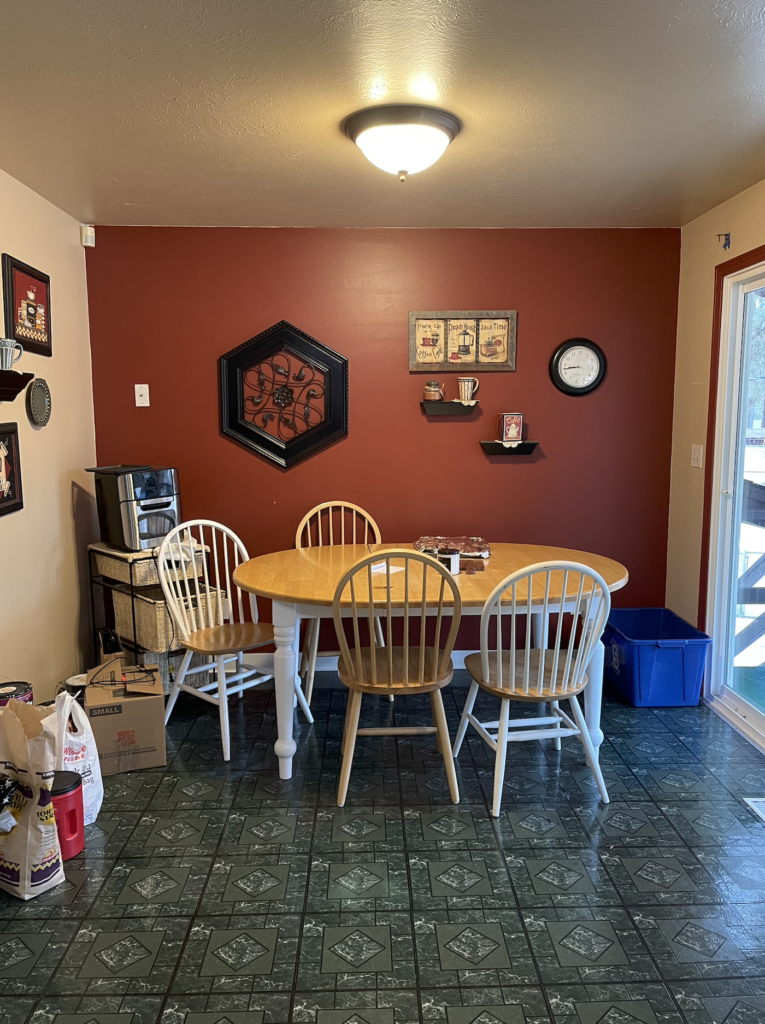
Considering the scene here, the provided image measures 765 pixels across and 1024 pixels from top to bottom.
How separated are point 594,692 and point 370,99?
224cm

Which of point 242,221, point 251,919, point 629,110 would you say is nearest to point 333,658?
point 251,919

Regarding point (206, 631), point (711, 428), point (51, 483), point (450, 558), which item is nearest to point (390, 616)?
point (450, 558)

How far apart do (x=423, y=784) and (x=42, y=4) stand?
2.68 m

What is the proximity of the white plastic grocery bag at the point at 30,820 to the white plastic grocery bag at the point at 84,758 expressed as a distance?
21 cm

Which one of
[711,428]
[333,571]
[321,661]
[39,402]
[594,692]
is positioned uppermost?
[39,402]

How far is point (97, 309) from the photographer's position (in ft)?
12.8

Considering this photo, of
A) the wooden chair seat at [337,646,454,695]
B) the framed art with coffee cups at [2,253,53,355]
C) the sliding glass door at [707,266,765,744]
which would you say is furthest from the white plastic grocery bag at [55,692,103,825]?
the sliding glass door at [707,266,765,744]

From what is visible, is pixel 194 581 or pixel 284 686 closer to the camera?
pixel 284 686

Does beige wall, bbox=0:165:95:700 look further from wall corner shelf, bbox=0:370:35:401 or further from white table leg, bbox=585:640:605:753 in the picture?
white table leg, bbox=585:640:605:753

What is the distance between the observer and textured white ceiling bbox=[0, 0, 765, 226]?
1.87m

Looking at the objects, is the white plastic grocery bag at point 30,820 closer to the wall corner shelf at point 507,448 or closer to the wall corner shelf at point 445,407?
the wall corner shelf at point 445,407

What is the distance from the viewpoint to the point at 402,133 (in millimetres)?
2480

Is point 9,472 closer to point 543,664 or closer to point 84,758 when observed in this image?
point 84,758

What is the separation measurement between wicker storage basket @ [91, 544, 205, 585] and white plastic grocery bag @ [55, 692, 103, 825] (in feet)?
3.08
